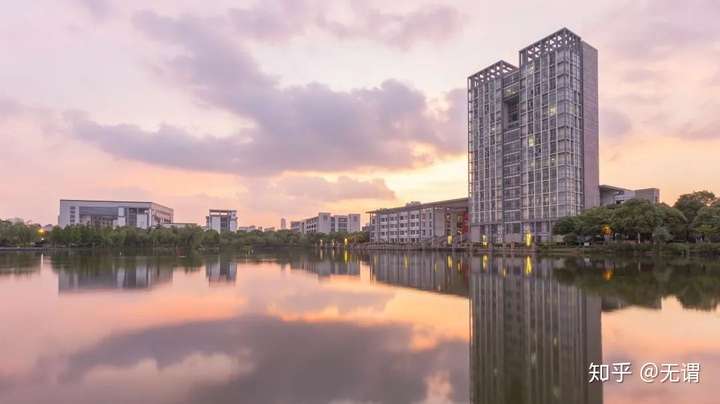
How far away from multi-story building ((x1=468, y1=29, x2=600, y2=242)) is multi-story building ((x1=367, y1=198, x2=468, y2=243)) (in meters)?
25.2

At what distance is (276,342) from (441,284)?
18.2 m

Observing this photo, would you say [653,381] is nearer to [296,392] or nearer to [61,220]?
[296,392]

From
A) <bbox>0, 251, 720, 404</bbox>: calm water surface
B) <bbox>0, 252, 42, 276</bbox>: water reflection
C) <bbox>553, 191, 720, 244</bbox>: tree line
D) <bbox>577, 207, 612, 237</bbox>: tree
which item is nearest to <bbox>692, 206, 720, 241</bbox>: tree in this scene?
<bbox>553, 191, 720, 244</bbox>: tree line

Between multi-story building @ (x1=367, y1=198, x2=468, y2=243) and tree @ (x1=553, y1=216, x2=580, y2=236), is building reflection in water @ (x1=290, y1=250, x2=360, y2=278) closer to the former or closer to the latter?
tree @ (x1=553, y1=216, x2=580, y2=236)

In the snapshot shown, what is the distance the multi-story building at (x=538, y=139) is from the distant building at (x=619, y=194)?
8.83 metres

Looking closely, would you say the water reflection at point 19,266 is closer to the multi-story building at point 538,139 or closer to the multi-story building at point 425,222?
the multi-story building at point 538,139

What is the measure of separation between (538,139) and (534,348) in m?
94.4

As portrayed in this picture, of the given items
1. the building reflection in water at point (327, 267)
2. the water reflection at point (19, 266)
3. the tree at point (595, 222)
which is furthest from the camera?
the tree at point (595, 222)

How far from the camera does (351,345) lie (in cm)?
1335

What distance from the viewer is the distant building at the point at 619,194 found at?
4018 inches

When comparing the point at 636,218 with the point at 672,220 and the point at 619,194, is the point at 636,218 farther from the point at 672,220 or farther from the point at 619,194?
the point at 619,194

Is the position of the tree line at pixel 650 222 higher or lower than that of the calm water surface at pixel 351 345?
higher

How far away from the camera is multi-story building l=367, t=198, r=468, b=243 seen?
145m

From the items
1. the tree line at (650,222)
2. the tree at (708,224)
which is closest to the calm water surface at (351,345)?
the tree line at (650,222)
